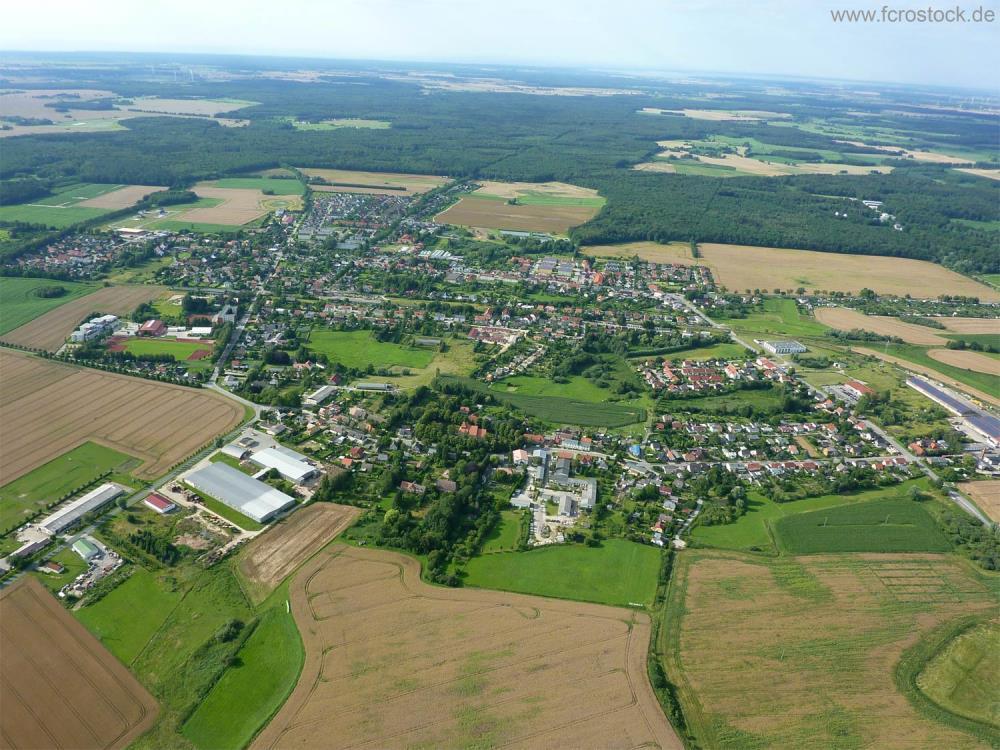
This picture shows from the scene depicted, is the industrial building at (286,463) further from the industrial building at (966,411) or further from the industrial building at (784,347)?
the industrial building at (966,411)

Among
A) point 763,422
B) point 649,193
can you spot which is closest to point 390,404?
point 763,422

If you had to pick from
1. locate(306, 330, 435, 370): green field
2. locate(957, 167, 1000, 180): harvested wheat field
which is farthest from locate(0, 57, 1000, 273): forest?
locate(306, 330, 435, 370): green field

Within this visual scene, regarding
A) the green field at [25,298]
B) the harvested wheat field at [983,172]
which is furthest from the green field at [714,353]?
the harvested wheat field at [983,172]

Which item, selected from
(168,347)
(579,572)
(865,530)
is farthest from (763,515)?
(168,347)

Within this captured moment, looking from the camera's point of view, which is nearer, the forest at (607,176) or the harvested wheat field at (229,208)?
the harvested wheat field at (229,208)

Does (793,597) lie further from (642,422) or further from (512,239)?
(512,239)

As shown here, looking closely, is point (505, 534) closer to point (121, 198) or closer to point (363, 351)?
point (363, 351)
